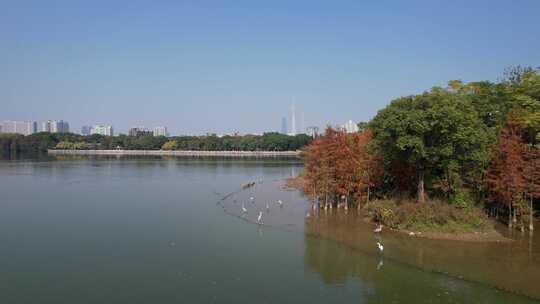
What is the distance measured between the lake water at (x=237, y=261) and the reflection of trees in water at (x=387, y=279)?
0.13 feet

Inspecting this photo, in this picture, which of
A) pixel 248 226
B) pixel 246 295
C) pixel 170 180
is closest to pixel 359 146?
pixel 248 226

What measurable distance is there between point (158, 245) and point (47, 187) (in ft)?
96.7

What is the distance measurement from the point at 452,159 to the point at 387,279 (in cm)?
1089

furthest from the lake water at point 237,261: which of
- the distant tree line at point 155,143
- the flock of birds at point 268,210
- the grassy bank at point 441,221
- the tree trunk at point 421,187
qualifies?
the distant tree line at point 155,143

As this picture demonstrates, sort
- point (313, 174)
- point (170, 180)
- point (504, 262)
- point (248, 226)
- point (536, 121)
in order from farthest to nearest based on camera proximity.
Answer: point (170, 180) → point (313, 174) → point (248, 226) → point (536, 121) → point (504, 262)

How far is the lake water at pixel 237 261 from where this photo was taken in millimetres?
14742

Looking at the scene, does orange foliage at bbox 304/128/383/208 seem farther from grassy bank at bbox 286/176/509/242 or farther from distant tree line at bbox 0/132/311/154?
distant tree line at bbox 0/132/311/154

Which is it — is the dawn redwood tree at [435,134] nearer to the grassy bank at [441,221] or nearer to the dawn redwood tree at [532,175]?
the grassy bank at [441,221]

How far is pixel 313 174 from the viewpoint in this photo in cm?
3095

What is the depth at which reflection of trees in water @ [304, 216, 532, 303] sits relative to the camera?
14438mm

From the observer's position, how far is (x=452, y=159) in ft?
80.0

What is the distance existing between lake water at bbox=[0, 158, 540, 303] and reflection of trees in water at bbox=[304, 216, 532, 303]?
0.04m

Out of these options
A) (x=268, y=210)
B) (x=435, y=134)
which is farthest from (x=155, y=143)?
(x=435, y=134)

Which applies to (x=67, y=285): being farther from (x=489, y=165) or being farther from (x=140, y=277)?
(x=489, y=165)
